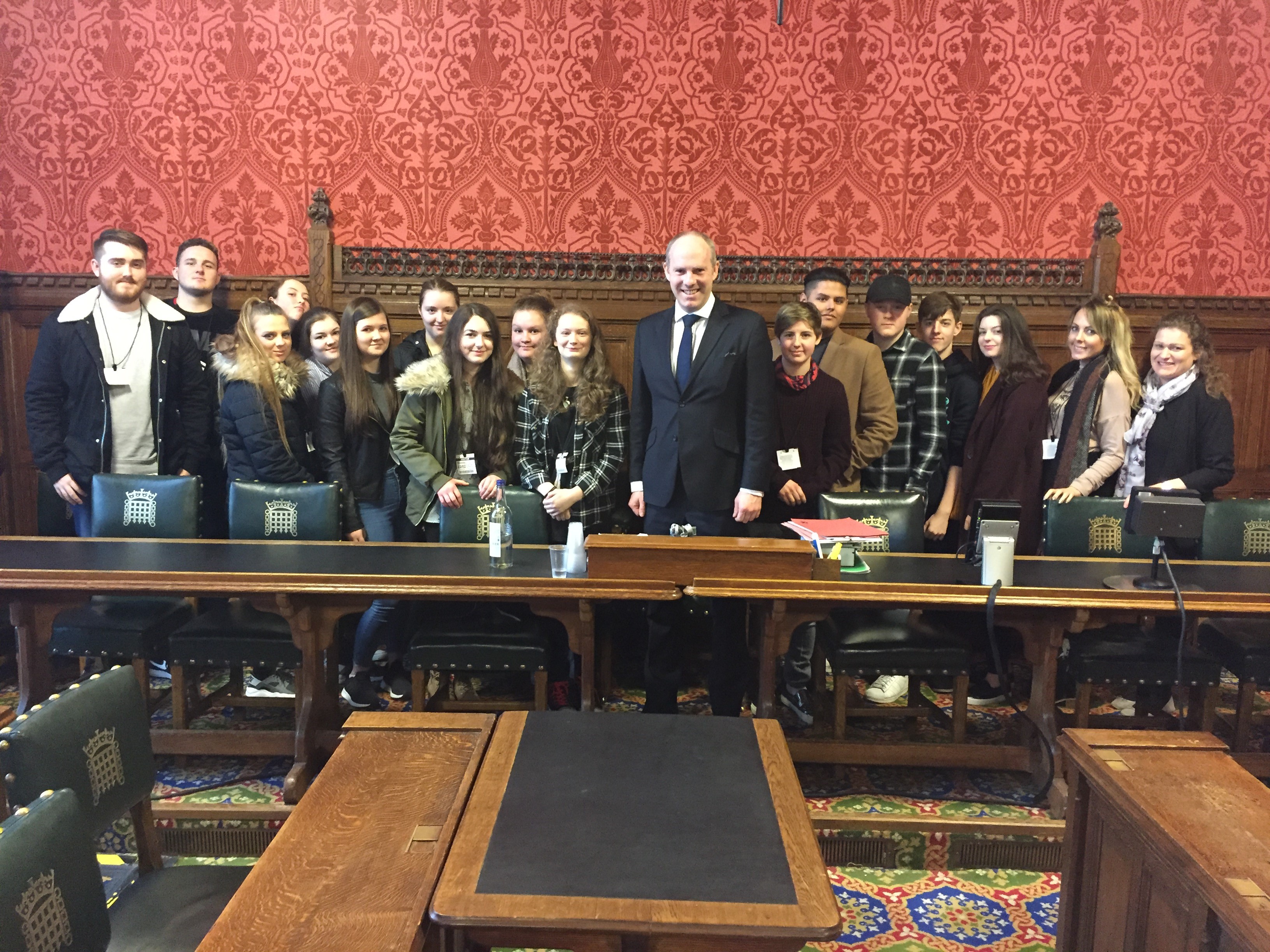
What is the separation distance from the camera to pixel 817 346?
3.75m

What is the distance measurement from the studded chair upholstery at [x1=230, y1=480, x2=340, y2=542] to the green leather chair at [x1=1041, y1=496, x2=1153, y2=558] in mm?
2557

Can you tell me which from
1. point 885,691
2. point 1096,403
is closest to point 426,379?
point 885,691

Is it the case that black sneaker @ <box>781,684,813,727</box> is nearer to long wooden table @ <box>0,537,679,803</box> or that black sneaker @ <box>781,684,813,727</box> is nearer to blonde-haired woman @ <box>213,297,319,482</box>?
long wooden table @ <box>0,537,679,803</box>

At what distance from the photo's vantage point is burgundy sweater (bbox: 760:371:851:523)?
11.6ft

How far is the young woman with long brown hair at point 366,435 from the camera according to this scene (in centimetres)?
359

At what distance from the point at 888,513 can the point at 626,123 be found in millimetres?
2478

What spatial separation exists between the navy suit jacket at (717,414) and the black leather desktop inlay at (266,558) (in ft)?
1.86

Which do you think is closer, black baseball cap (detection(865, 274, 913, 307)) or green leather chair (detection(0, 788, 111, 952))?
green leather chair (detection(0, 788, 111, 952))

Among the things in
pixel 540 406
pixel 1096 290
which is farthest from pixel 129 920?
pixel 1096 290

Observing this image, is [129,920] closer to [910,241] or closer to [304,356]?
[304,356]

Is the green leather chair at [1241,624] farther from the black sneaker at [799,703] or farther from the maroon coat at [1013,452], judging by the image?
the black sneaker at [799,703]

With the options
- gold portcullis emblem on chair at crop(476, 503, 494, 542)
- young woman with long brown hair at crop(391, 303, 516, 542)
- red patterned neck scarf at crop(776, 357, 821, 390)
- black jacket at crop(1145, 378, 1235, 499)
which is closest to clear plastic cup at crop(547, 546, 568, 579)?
gold portcullis emblem on chair at crop(476, 503, 494, 542)

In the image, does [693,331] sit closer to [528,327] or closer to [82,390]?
[528,327]

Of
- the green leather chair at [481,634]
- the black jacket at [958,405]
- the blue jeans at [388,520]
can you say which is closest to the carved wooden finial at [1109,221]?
the black jacket at [958,405]
